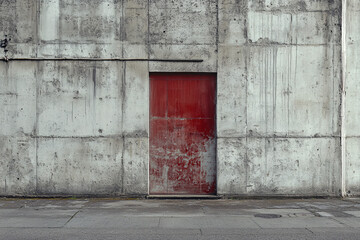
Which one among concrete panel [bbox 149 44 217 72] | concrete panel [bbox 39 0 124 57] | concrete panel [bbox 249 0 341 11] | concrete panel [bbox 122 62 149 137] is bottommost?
concrete panel [bbox 122 62 149 137]

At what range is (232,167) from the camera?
1234 centimetres

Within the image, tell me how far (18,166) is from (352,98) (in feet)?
31.4

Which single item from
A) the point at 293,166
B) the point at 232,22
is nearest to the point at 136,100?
the point at 232,22

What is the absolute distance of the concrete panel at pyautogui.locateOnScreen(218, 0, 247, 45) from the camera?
1238cm

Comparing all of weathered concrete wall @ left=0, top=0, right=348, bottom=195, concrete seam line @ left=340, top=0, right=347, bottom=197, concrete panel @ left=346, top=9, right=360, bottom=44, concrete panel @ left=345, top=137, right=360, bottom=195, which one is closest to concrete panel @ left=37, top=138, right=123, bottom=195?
weathered concrete wall @ left=0, top=0, right=348, bottom=195

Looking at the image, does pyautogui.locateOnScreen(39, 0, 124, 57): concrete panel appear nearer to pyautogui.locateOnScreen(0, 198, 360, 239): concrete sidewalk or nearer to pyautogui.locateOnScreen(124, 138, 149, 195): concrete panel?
pyautogui.locateOnScreen(124, 138, 149, 195): concrete panel

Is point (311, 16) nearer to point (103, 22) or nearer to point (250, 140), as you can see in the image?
point (250, 140)

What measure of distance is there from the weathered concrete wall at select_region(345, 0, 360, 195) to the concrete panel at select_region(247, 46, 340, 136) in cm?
40

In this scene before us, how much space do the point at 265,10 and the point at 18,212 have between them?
8.36 metres

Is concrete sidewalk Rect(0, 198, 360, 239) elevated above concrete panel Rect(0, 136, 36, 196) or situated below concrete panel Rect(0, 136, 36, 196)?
below

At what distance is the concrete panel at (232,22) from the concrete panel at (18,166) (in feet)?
20.0

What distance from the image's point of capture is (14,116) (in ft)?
40.4

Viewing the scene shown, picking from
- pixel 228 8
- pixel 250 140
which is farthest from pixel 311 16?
pixel 250 140

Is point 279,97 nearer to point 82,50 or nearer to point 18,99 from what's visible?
point 82,50
